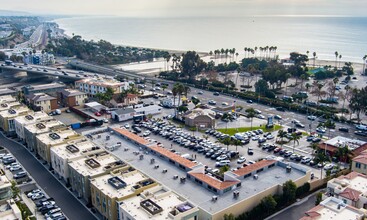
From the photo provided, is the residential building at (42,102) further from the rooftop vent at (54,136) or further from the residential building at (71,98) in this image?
the rooftop vent at (54,136)

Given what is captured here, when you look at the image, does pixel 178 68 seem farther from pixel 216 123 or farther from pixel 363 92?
pixel 363 92


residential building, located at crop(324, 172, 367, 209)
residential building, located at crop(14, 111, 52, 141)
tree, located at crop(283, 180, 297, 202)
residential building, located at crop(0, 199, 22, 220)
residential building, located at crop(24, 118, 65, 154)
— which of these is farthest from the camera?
residential building, located at crop(14, 111, 52, 141)

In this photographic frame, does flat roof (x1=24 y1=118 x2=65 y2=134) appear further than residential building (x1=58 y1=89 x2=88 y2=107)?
No

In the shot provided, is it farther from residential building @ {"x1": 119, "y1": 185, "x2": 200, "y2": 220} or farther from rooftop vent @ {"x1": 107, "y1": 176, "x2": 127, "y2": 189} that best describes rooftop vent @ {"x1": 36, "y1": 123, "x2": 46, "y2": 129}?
residential building @ {"x1": 119, "y1": 185, "x2": 200, "y2": 220}

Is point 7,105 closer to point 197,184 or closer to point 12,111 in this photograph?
point 12,111

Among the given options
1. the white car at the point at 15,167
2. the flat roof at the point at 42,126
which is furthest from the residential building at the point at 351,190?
the flat roof at the point at 42,126

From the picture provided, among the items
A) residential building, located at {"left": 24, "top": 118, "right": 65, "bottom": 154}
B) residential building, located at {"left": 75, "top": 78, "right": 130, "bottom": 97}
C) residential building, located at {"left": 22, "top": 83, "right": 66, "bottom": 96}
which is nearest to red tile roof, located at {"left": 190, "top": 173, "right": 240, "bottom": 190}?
residential building, located at {"left": 24, "top": 118, "right": 65, "bottom": 154}

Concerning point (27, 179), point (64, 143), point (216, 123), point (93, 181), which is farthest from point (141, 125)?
point (93, 181)
